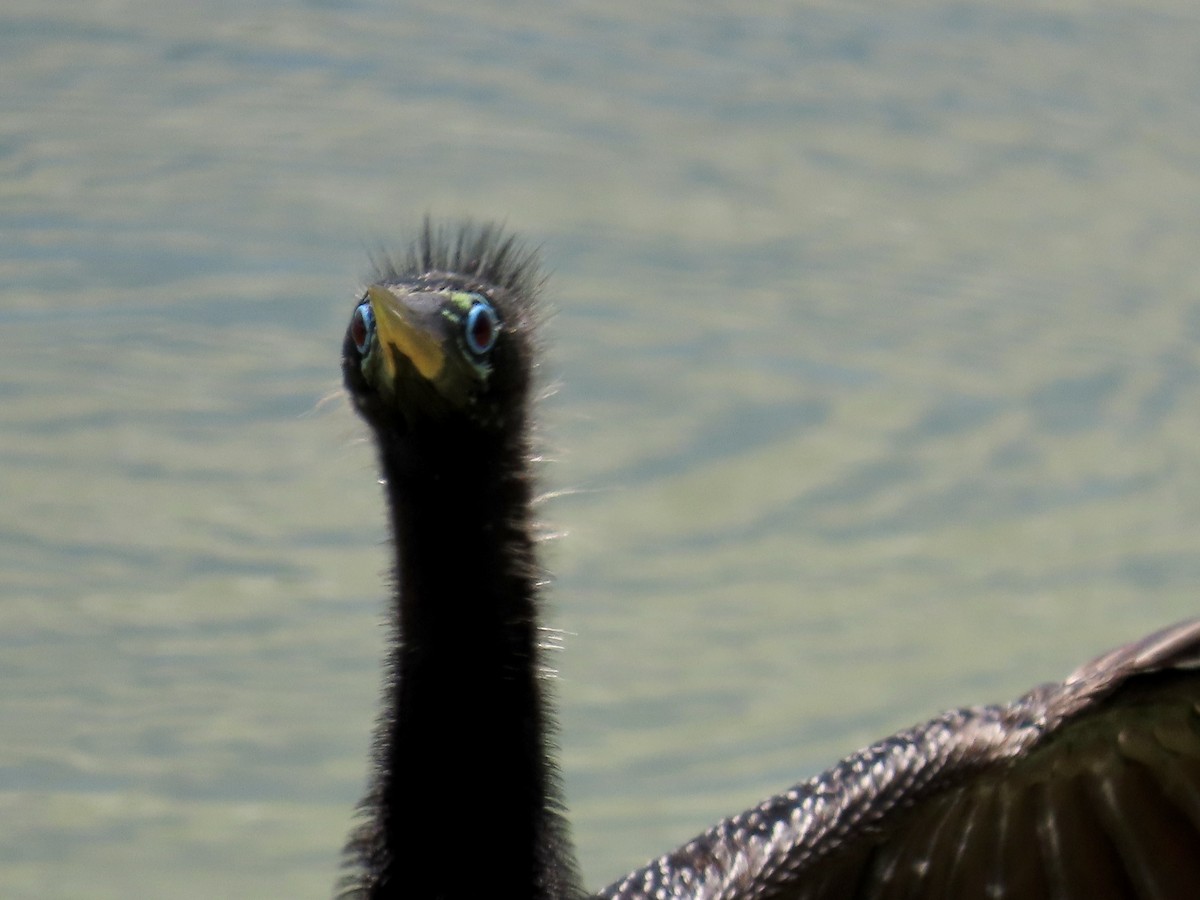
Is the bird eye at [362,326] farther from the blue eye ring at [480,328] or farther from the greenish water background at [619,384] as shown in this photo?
the greenish water background at [619,384]

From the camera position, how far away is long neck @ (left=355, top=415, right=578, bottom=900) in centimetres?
382

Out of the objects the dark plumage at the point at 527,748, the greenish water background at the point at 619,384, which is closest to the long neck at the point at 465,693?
the dark plumage at the point at 527,748

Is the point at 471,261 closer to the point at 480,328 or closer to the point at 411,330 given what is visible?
the point at 480,328

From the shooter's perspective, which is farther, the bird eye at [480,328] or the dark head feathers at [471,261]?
the dark head feathers at [471,261]

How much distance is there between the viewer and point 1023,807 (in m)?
3.51

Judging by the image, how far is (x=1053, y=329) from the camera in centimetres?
948

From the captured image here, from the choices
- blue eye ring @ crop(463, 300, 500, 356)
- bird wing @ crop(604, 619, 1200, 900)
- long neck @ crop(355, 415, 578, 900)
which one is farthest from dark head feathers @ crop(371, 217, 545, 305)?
bird wing @ crop(604, 619, 1200, 900)

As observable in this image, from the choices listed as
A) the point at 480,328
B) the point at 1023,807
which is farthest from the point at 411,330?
the point at 1023,807

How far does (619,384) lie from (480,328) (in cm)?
508

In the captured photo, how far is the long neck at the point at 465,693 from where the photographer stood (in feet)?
12.5

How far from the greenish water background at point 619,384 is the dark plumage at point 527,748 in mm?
3638

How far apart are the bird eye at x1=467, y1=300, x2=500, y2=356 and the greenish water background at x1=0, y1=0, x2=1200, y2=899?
370cm

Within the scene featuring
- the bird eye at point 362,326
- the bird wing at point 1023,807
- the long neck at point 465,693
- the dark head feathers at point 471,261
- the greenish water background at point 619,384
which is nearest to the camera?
the bird wing at point 1023,807

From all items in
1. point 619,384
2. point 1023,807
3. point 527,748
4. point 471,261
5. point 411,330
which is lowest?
point 1023,807
